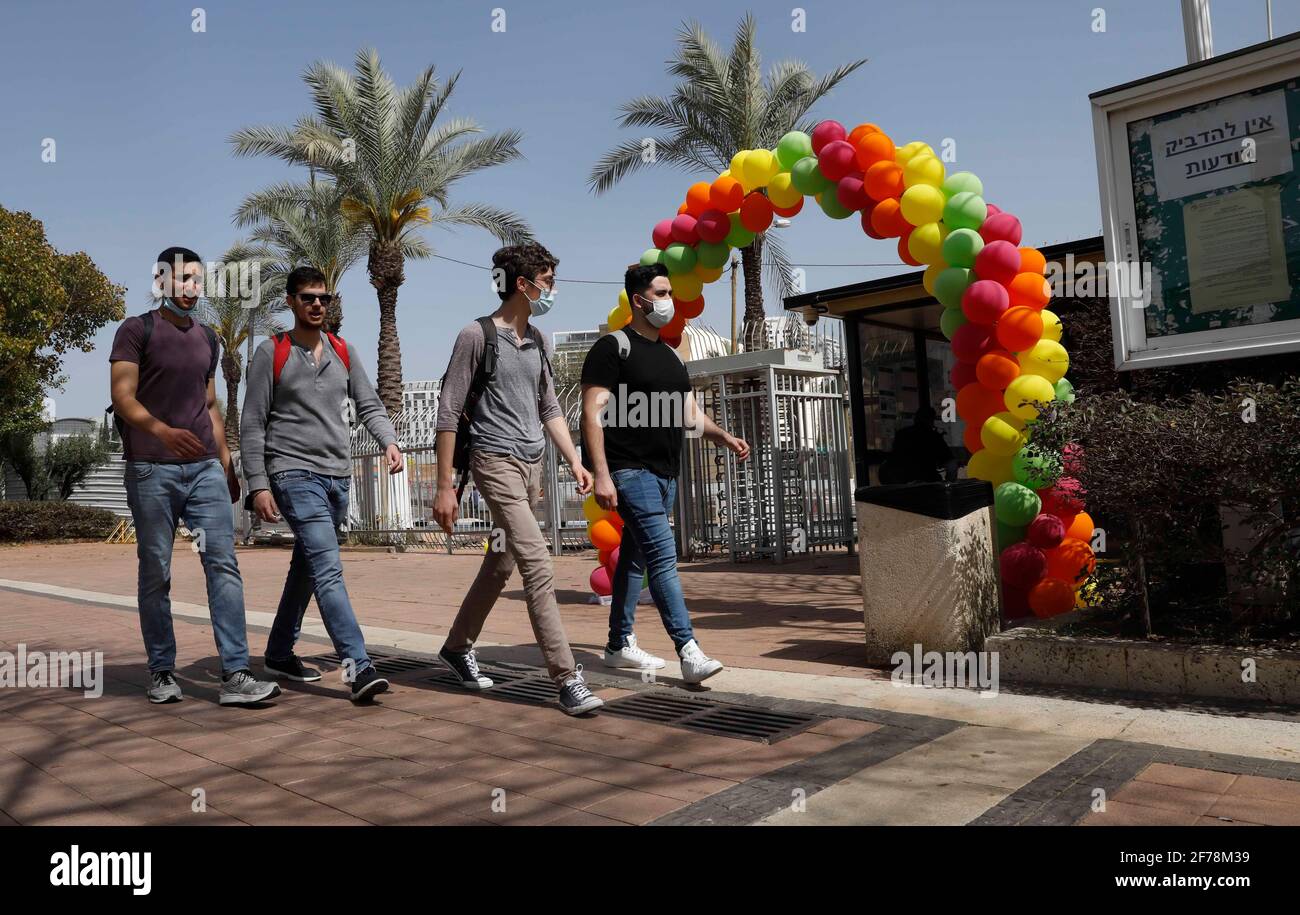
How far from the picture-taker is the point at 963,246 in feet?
21.8

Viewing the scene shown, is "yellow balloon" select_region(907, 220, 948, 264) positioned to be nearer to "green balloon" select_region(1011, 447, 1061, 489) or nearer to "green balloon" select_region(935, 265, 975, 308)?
"green balloon" select_region(935, 265, 975, 308)

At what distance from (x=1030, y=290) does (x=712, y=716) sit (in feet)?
11.8

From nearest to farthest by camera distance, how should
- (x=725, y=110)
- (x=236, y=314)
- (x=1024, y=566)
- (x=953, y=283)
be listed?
1. (x=1024, y=566)
2. (x=953, y=283)
3. (x=725, y=110)
4. (x=236, y=314)

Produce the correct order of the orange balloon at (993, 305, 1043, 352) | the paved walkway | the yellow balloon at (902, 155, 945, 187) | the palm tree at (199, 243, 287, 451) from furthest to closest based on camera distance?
1. the palm tree at (199, 243, 287, 451)
2. the yellow balloon at (902, 155, 945, 187)
3. the orange balloon at (993, 305, 1043, 352)
4. the paved walkway

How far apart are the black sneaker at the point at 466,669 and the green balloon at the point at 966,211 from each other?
4124 millimetres

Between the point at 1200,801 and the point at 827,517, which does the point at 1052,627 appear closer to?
the point at 1200,801

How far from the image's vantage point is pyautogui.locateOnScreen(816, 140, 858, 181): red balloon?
7266 millimetres

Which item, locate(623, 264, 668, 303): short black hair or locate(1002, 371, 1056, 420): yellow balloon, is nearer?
locate(623, 264, 668, 303): short black hair

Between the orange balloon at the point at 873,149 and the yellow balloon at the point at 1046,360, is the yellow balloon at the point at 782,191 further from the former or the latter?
the yellow balloon at the point at 1046,360

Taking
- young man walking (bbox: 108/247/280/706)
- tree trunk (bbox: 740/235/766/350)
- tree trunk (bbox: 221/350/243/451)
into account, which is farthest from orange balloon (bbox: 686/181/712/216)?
tree trunk (bbox: 221/350/243/451)

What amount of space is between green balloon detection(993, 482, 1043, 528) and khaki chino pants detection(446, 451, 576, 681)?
2.98 meters

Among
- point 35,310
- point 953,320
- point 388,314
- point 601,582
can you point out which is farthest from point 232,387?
point 953,320

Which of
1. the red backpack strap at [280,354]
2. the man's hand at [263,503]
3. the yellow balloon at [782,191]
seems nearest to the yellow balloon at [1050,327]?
the yellow balloon at [782,191]

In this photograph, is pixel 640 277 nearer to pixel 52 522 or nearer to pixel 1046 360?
pixel 1046 360
